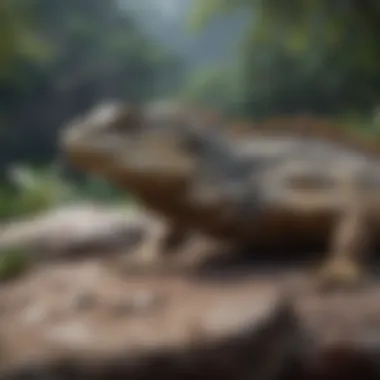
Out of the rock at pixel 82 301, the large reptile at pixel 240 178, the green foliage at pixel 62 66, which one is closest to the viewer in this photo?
the rock at pixel 82 301

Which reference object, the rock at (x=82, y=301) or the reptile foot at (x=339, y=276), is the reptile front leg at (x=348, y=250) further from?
the rock at (x=82, y=301)

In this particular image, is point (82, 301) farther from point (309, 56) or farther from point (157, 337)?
point (309, 56)

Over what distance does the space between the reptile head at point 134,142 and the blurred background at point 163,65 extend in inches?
1.8

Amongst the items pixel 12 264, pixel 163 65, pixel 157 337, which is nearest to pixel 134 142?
pixel 163 65

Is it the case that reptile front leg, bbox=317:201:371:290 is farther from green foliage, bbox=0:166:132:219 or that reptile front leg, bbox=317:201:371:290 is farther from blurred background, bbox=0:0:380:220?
green foliage, bbox=0:166:132:219

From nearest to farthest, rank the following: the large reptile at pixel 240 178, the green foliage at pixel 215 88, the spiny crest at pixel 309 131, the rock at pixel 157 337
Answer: the rock at pixel 157 337 < the large reptile at pixel 240 178 < the green foliage at pixel 215 88 < the spiny crest at pixel 309 131

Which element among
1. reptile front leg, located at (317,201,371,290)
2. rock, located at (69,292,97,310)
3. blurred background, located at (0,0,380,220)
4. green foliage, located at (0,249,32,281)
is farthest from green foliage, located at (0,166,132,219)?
reptile front leg, located at (317,201,371,290)

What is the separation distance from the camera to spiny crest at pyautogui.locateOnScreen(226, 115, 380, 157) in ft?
5.59

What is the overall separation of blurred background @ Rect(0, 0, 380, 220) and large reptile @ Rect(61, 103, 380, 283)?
0.18ft

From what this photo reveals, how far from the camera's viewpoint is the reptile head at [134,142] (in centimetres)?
143

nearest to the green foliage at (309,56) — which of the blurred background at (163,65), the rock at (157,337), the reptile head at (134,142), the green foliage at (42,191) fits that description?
the blurred background at (163,65)

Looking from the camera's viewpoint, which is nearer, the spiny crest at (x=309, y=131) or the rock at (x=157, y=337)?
the rock at (x=157, y=337)

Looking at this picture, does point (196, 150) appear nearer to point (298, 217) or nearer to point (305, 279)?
point (298, 217)

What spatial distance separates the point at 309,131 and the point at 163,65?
380 millimetres
